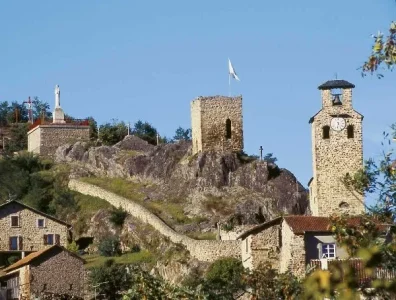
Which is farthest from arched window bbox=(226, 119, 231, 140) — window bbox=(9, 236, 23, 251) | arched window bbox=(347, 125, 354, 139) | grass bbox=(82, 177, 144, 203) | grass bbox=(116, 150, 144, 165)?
arched window bbox=(347, 125, 354, 139)

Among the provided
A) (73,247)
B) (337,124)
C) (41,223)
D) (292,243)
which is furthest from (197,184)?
(292,243)

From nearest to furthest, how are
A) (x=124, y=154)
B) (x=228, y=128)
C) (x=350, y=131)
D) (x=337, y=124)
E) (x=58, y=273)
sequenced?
(x=337, y=124) < (x=350, y=131) < (x=58, y=273) < (x=228, y=128) < (x=124, y=154)

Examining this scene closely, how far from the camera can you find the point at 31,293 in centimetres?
5119

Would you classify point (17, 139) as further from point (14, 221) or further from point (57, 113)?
point (14, 221)

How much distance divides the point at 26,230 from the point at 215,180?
1068 centimetres

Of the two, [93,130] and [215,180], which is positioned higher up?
[93,130]

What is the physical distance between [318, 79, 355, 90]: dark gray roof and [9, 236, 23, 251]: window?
22.0 metres

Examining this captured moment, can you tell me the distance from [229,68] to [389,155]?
5140 centimetres

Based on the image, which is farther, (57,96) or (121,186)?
(57,96)

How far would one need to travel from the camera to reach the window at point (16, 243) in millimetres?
64363

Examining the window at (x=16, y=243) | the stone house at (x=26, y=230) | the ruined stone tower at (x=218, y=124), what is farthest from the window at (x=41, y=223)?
the ruined stone tower at (x=218, y=124)

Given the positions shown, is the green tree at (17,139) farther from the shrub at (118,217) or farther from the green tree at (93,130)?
the shrub at (118,217)

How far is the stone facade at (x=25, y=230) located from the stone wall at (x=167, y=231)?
3958mm

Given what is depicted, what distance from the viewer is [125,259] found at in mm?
59500
